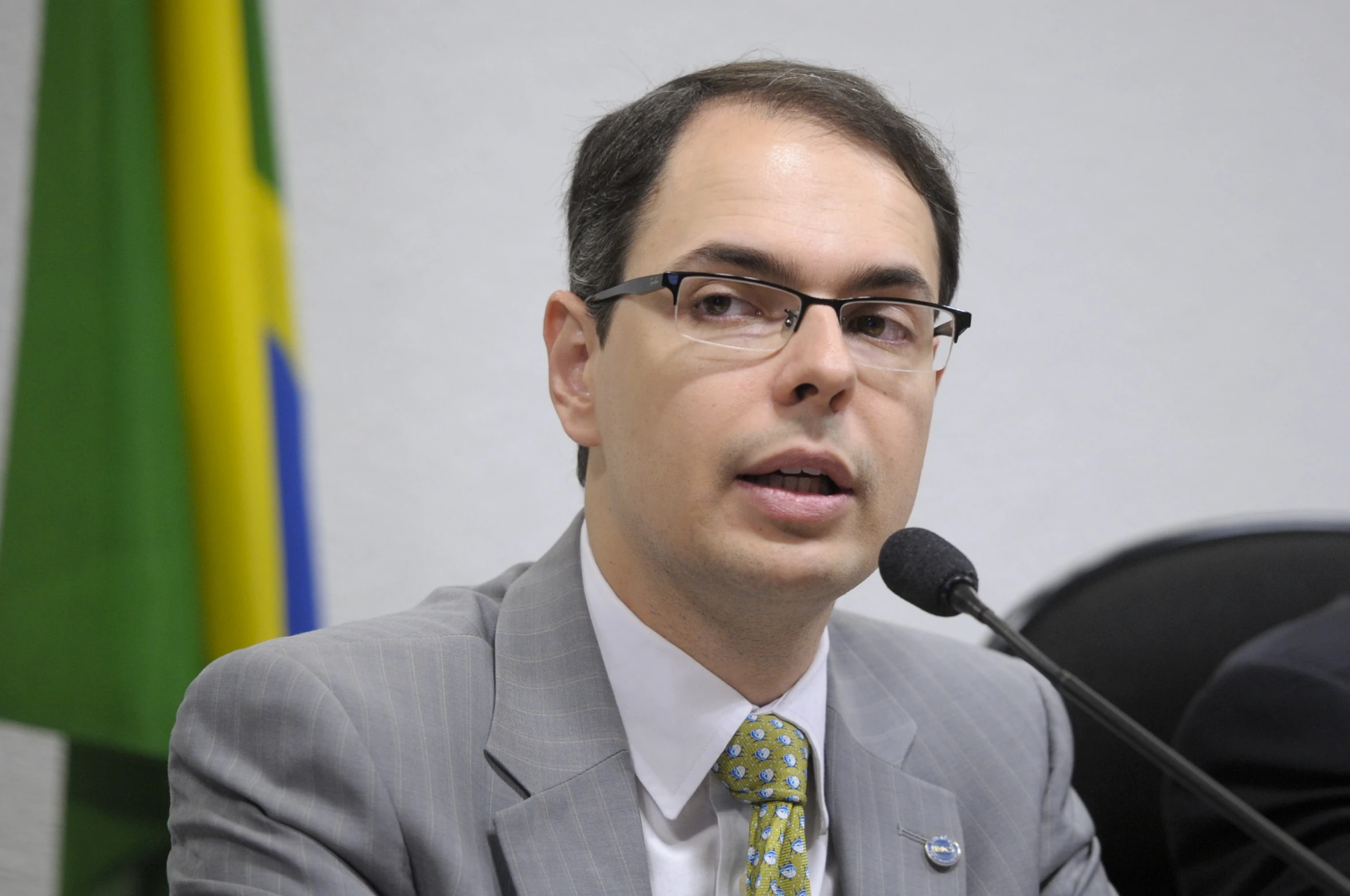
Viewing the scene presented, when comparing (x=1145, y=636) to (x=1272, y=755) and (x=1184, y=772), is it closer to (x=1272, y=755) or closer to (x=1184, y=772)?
(x=1272, y=755)

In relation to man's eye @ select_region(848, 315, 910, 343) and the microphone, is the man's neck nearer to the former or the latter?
the microphone

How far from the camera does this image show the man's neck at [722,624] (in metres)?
1.13

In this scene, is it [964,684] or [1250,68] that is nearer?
[964,684]

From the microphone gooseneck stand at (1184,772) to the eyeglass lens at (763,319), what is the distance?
0.33m

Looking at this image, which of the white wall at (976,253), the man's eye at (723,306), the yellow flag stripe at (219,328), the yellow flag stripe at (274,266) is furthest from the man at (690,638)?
the white wall at (976,253)

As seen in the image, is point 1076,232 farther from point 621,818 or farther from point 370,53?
point 621,818

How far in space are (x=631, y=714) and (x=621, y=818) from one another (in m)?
0.11

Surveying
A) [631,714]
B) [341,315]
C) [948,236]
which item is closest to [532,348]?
[341,315]

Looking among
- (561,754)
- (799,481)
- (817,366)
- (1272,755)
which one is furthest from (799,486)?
(1272,755)

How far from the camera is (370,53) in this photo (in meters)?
2.00

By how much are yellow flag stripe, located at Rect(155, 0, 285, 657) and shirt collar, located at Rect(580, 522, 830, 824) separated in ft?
1.88

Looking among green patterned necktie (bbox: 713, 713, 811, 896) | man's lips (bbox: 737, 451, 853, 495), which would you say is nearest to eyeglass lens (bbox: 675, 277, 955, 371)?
man's lips (bbox: 737, 451, 853, 495)

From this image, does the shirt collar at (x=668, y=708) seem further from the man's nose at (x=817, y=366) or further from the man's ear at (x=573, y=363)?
the man's nose at (x=817, y=366)

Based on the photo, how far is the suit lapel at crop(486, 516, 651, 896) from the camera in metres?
1.03
